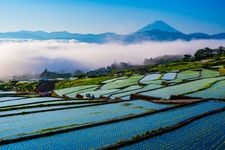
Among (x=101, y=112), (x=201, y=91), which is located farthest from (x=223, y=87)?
(x=101, y=112)

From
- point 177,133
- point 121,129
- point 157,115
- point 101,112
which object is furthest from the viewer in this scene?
point 101,112

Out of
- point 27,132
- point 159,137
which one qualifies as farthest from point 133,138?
point 27,132

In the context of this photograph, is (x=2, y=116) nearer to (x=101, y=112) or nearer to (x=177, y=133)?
(x=101, y=112)

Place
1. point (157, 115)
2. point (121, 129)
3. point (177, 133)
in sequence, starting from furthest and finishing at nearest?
1. point (157, 115)
2. point (121, 129)
3. point (177, 133)

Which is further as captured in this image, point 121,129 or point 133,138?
point 121,129

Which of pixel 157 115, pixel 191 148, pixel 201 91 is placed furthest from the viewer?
pixel 201 91

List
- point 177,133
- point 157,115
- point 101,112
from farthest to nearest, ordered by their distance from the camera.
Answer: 1. point 101,112
2. point 157,115
3. point 177,133

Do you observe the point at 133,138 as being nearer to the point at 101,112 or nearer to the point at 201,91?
the point at 101,112

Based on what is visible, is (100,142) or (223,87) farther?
(223,87)
